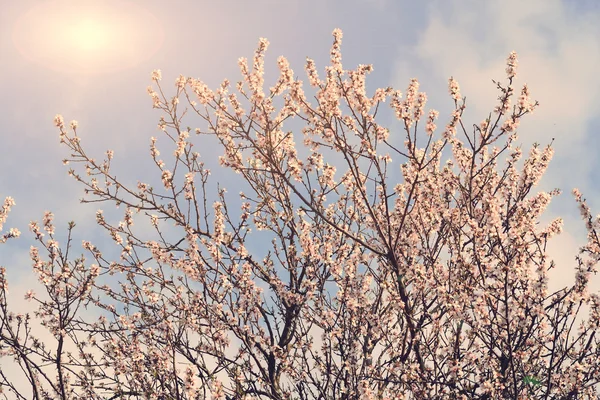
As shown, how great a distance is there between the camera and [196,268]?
7605mm

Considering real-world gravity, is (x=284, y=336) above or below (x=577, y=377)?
above

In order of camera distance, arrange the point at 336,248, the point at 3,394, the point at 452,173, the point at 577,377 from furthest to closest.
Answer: the point at 336,248, the point at 452,173, the point at 3,394, the point at 577,377

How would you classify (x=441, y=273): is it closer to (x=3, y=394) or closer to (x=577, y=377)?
(x=577, y=377)

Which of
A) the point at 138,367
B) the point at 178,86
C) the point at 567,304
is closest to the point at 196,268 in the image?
the point at 138,367

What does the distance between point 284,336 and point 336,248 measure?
68.9 inches

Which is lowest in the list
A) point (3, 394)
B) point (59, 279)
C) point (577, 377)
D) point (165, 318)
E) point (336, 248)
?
point (577, 377)

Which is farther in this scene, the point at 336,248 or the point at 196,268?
the point at 336,248

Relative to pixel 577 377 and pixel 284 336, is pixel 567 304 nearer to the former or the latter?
pixel 577 377

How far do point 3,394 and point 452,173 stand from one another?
6557mm

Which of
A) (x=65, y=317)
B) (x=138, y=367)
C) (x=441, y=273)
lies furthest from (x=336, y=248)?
(x=65, y=317)

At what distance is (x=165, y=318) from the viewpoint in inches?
284

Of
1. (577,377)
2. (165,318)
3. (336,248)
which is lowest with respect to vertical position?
(577,377)

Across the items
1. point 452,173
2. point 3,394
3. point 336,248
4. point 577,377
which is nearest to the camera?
point 577,377

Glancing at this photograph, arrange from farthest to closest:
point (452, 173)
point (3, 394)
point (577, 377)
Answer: point (452, 173) → point (3, 394) → point (577, 377)
